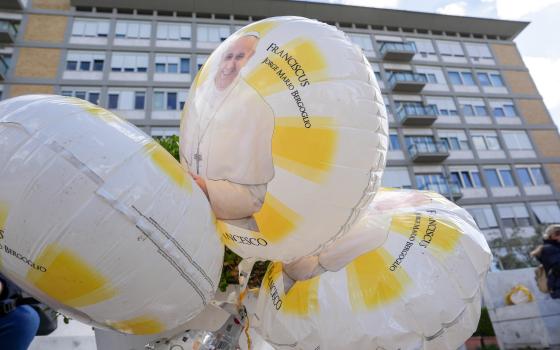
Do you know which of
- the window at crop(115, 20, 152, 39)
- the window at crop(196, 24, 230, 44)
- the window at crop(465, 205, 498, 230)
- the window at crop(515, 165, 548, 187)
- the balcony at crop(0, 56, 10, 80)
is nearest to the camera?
the balcony at crop(0, 56, 10, 80)

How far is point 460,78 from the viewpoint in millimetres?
23266

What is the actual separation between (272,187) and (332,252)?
529 mm

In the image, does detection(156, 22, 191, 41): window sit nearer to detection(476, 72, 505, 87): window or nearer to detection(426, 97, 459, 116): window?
detection(426, 97, 459, 116): window

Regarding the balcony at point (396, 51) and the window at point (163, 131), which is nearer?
the window at point (163, 131)

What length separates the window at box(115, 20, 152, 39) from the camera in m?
19.4

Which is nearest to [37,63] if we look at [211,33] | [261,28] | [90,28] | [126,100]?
[90,28]

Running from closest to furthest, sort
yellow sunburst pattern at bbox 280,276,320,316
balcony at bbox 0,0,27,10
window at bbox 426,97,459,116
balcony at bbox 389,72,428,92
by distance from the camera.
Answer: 1. yellow sunburst pattern at bbox 280,276,320,316
2. balcony at bbox 0,0,27,10
3. balcony at bbox 389,72,428,92
4. window at bbox 426,97,459,116

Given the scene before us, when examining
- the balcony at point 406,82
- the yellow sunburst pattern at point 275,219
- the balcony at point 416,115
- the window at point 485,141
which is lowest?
the yellow sunburst pattern at point 275,219

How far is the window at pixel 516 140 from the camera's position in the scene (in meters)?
22.0

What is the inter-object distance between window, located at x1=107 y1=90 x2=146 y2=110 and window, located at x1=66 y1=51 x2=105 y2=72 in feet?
5.56

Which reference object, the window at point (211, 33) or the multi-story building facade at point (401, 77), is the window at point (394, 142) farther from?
the window at point (211, 33)

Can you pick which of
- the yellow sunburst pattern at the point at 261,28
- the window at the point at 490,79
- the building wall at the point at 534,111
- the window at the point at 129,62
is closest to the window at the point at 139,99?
the window at the point at 129,62

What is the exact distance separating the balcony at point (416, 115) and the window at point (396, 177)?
2.92 meters

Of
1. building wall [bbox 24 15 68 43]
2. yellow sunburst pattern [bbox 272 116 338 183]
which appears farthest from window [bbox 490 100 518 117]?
yellow sunburst pattern [bbox 272 116 338 183]
